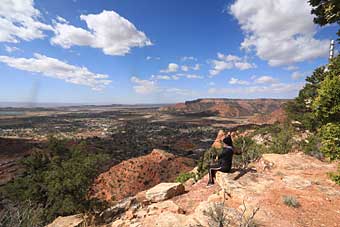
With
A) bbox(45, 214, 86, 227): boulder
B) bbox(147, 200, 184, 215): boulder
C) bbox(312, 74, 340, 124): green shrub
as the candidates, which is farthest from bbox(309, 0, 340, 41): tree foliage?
bbox(45, 214, 86, 227): boulder

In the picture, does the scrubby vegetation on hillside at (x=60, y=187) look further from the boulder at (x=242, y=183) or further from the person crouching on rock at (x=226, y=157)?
the boulder at (x=242, y=183)

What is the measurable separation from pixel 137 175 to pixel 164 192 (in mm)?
22895

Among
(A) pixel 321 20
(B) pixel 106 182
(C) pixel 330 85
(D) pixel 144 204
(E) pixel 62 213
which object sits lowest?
(B) pixel 106 182

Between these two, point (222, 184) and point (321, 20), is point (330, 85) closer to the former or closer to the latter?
point (321, 20)

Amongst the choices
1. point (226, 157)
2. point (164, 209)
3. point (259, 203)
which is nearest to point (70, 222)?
point (164, 209)

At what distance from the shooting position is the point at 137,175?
33.1m

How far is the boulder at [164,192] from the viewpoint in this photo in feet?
36.0

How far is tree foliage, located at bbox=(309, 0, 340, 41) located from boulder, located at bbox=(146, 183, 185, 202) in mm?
9225

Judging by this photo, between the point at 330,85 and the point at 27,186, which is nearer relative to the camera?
the point at 330,85

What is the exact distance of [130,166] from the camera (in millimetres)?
34812

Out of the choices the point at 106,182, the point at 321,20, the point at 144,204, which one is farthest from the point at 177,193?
the point at 106,182

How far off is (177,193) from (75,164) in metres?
6.48

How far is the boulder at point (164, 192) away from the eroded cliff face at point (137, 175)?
17201mm

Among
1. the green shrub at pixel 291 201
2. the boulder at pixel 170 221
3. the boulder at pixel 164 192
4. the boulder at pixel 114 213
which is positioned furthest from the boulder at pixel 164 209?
the green shrub at pixel 291 201
